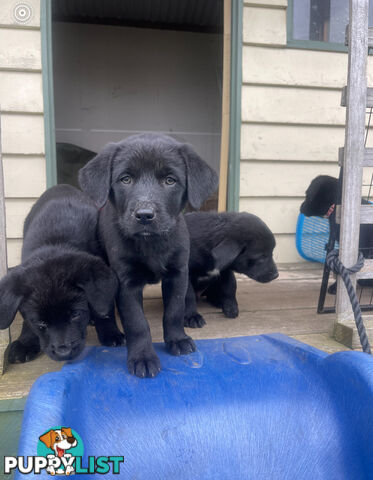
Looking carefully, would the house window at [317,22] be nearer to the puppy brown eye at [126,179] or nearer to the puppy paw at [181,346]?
the puppy brown eye at [126,179]

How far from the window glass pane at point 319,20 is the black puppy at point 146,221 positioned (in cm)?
340

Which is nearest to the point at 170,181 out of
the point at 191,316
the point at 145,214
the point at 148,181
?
the point at 148,181

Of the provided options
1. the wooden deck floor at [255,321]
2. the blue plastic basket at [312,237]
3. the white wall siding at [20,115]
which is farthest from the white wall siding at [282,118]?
the white wall siding at [20,115]

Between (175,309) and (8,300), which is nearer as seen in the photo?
(8,300)

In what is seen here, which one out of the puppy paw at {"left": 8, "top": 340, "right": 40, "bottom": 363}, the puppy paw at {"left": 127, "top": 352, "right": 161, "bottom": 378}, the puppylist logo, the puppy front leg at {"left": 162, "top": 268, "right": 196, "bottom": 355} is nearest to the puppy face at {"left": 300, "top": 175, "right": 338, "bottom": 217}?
the puppy front leg at {"left": 162, "top": 268, "right": 196, "bottom": 355}

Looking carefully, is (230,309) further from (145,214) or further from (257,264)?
(145,214)

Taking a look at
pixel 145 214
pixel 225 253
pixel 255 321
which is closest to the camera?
pixel 145 214

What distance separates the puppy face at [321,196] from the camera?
369 cm

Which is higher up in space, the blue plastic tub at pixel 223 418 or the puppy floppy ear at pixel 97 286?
the puppy floppy ear at pixel 97 286

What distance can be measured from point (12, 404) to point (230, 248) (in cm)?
162

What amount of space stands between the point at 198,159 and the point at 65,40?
8424 mm

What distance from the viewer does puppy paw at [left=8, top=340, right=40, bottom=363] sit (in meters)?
2.31

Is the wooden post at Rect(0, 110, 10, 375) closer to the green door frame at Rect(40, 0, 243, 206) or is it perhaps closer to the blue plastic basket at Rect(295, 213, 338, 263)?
the green door frame at Rect(40, 0, 243, 206)

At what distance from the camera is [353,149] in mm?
2547
